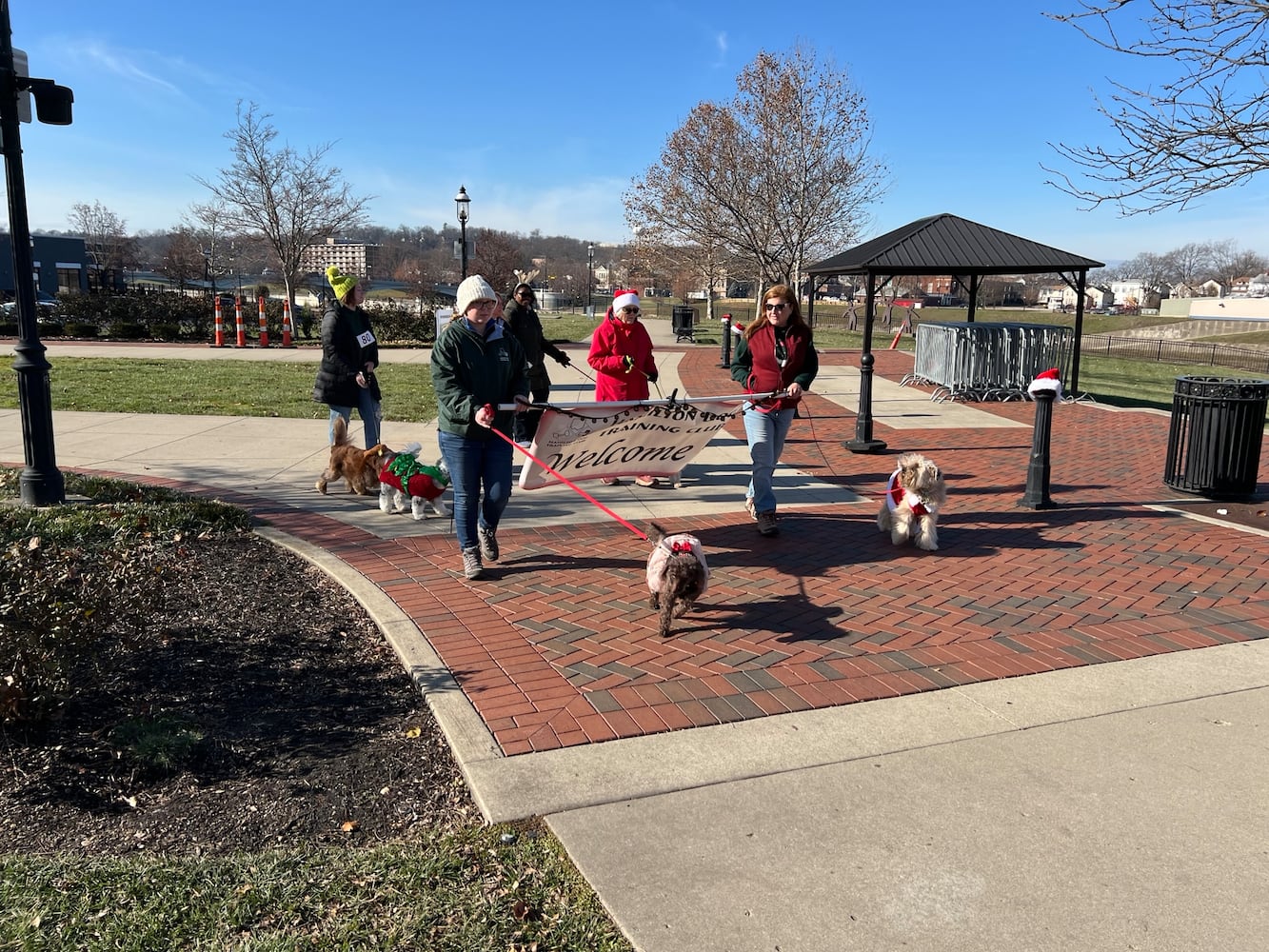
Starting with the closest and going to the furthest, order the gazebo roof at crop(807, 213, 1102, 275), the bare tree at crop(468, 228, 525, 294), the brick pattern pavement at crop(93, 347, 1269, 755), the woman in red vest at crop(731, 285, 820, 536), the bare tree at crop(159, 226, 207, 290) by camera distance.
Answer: the brick pattern pavement at crop(93, 347, 1269, 755) < the woman in red vest at crop(731, 285, 820, 536) < the gazebo roof at crop(807, 213, 1102, 275) < the bare tree at crop(468, 228, 525, 294) < the bare tree at crop(159, 226, 207, 290)

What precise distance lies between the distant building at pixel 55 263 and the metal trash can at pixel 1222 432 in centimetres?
8097

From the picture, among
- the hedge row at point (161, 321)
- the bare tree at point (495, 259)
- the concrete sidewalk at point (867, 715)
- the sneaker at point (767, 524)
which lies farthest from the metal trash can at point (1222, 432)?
the bare tree at point (495, 259)

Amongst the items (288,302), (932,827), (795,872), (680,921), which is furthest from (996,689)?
(288,302)

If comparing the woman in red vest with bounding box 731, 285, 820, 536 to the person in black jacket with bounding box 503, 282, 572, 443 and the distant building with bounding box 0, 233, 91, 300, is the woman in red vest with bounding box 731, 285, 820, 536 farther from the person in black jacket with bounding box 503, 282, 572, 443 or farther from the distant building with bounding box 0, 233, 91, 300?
the distant building with bounding box 0, 233, 91, 300

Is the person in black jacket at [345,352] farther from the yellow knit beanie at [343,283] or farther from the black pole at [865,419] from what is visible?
the black pole at [865,419]

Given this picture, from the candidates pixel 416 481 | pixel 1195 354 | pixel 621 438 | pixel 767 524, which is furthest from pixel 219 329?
pixel 1195 354

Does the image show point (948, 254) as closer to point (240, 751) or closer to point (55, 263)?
point (240, 751)

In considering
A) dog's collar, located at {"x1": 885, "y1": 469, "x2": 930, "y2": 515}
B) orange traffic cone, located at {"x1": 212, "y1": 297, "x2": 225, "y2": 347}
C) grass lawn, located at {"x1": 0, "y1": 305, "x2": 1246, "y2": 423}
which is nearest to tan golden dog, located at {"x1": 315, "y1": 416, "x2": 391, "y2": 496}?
dog's collar, located at {"x1": 885, "y1": 469, "x2": 930, "y2": 515}

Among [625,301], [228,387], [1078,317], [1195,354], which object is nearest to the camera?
[625,301]

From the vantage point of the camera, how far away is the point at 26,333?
6.55 m

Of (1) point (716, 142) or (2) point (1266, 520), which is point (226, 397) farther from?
(1) point (716, 142)

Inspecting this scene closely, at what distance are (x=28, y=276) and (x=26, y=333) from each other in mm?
446

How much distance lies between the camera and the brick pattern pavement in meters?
4.01

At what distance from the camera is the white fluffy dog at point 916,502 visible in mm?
6152
